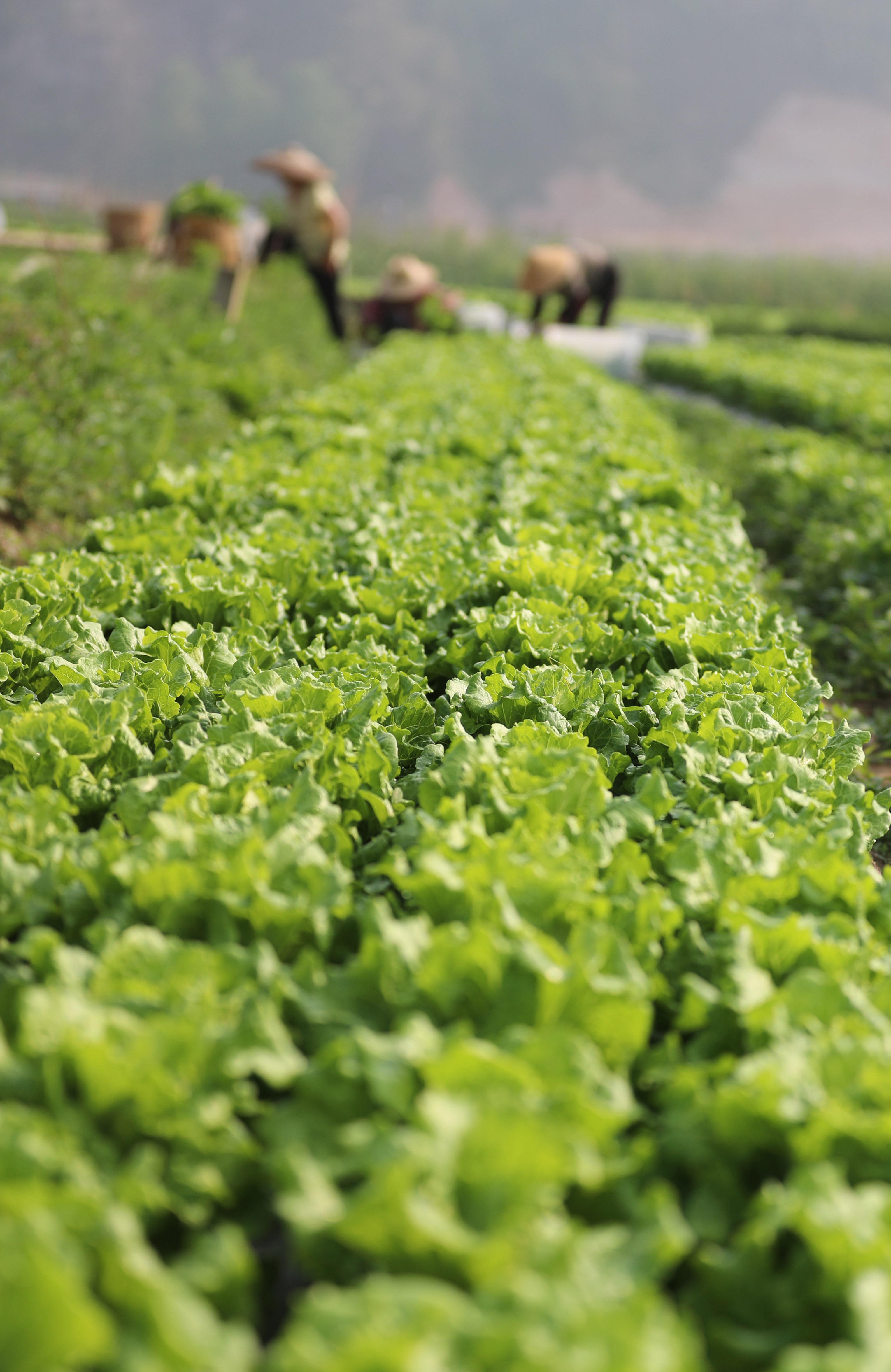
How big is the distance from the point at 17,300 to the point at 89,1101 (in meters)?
7.76

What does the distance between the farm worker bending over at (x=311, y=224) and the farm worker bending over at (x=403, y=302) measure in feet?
12.5

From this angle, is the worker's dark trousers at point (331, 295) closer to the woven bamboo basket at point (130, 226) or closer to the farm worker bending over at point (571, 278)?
the woven bamboo basket at point (130, 226)

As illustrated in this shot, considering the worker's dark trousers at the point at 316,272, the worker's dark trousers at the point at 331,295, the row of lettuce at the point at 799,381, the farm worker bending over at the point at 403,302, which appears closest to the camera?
the row of lettuce at the point at 799,381

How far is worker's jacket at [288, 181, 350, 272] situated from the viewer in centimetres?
1488

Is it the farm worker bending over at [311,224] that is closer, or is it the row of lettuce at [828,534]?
the row of lettuce at [828,534]

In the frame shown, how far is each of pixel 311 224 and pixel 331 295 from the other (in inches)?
50.6

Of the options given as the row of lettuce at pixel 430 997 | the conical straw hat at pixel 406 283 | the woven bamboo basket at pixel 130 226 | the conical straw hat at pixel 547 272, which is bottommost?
the conical straw hat at pixel 406 283

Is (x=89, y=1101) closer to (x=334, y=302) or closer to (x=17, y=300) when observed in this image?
(x=17, y=300)

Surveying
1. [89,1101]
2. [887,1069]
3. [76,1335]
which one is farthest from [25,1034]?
[887,1069]

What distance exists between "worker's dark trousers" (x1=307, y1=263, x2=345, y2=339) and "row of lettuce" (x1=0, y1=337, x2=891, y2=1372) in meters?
13.5

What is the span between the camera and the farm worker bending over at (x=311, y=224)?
14.6m

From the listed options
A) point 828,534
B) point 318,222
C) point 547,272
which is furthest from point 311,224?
point 828,534

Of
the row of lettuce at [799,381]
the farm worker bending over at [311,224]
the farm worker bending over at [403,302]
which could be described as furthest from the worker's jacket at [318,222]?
the row of lettuce at [799,381]

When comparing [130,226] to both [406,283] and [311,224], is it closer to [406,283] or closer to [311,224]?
[311,224]
